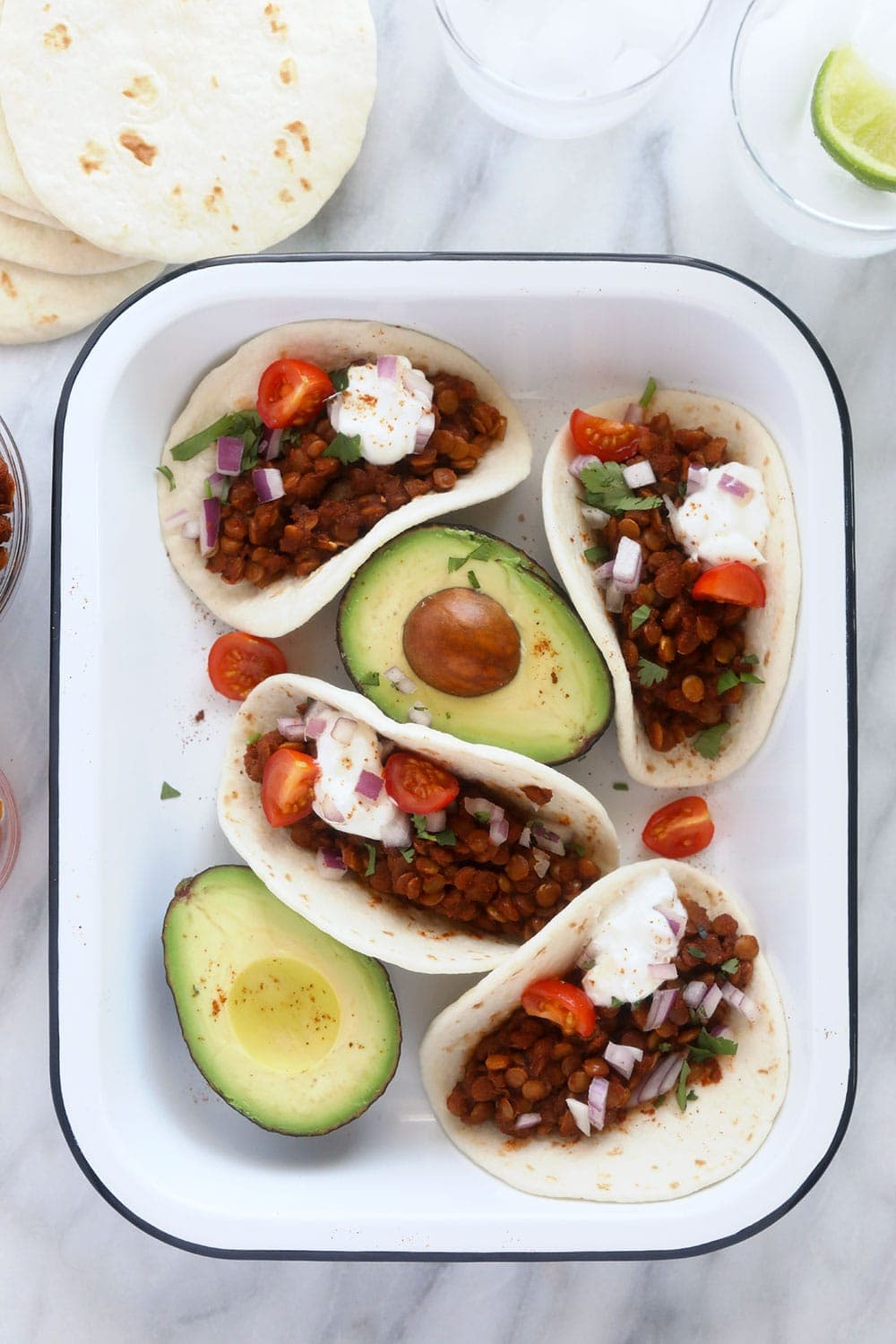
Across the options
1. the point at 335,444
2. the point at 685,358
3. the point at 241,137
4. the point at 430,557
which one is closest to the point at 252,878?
the point at 430,557

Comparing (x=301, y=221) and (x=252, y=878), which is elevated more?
(x=301, y=221)

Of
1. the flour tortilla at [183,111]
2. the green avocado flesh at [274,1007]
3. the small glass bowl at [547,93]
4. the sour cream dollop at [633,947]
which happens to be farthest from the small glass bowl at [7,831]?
the small glass bowl at [547,93]

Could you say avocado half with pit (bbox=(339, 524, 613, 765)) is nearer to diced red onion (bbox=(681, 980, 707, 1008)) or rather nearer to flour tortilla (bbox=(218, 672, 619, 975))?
flour tortilla (bbox=(218, 672, 619, 975))

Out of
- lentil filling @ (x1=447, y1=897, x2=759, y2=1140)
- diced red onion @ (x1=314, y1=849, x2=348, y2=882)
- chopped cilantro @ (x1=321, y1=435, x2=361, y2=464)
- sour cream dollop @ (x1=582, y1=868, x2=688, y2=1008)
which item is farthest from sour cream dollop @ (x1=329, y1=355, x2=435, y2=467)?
lentil filling @ (x1=447, y1=897, x2=759, y2=1140)

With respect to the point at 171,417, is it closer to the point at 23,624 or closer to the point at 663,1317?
the point at 23,624

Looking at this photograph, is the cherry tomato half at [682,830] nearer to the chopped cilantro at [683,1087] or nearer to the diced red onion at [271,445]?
the chopped cilantro at [683,1087]
